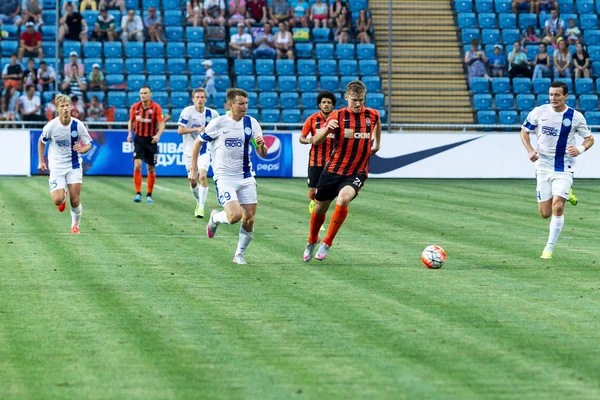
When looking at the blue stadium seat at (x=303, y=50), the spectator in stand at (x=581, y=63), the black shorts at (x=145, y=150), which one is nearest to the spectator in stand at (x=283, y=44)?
the blue stadium seat at (x=303, y=50)

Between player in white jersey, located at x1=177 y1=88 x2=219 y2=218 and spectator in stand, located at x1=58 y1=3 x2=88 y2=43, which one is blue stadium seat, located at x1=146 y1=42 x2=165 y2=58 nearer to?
spectator in stand, located at x1=58 y1=3 x2=88 y2=43

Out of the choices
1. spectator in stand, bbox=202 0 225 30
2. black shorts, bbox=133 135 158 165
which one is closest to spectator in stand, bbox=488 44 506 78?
spectator in stand, bbox=202 0 225 30

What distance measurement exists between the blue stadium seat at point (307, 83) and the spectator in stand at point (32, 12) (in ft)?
24.4

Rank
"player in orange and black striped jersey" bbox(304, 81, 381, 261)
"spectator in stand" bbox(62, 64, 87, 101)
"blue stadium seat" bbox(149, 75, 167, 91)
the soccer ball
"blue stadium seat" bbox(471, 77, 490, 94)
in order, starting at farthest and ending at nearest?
"blue stadium seat" bbox(471, 77, 490, 94)
"blue stadium seat" bbox(149, 75, 167, 91)
"spectator in stand" bbox(62, 64, 87, 101)
"player in orange and black striped jersey" bbox(304, 81, 381, 261)
the soccer ball

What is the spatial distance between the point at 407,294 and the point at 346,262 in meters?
2.64

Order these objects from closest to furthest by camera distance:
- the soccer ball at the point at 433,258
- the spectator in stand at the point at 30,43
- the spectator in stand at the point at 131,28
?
the soccer ball at the point at 433,258, the spectator in stand at the point at 30,43, the spectator in stand at the point at 131,28

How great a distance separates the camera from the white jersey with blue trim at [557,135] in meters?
13.9

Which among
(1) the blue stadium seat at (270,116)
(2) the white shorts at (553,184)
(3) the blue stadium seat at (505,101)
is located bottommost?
(2) the white shorts at (553,184)

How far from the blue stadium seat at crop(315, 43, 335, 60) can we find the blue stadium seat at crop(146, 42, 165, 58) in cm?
453

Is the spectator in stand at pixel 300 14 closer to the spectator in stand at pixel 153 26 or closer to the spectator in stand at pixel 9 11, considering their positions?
the spectator in stand at pixel 153 26

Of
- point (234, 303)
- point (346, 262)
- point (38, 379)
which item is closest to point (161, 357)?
point (38, 379)

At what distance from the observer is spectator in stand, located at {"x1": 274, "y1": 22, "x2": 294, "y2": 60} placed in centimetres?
3534

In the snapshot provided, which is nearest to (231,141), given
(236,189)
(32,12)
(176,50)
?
(236,189)

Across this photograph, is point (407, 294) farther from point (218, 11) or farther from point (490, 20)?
point (490, 20)
